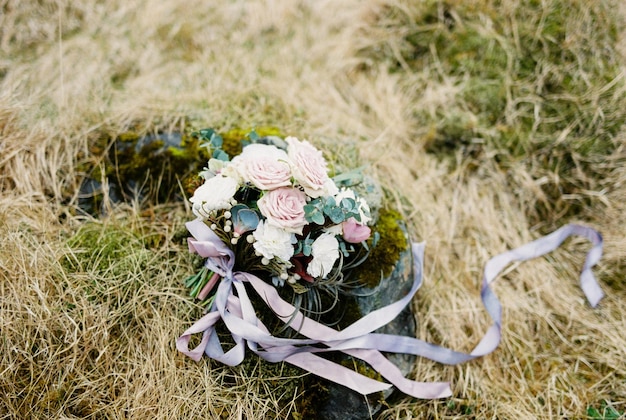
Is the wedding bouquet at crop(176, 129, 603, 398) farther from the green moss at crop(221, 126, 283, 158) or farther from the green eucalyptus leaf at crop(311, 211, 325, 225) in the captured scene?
the green moss at crop(221, 126, 283, 158)

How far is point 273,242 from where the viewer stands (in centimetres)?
165

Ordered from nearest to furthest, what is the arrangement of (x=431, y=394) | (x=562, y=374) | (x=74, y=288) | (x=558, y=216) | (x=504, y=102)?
(x=74, y=288), (x=431, y=394), (x=562, y=374), (x=558, y=216), (x=504, y=102)

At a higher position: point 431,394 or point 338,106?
point 338,106

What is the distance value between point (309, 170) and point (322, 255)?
321mm

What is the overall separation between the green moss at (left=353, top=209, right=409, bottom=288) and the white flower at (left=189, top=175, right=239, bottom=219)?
0.72 metres

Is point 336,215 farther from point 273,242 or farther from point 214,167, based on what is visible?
point 214,167

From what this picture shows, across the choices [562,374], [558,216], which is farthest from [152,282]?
[558,216]

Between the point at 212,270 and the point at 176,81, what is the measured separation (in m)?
1.82

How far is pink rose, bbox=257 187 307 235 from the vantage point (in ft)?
5.39

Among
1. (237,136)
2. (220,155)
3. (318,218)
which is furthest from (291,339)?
(237,136)

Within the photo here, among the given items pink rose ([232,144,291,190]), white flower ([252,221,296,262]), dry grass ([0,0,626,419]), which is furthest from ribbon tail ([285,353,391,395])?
pink rose ([232,144,291,190])

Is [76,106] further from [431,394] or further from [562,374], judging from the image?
[562,374]

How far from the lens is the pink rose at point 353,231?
1.85 meters

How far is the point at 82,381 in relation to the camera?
1.88 m
